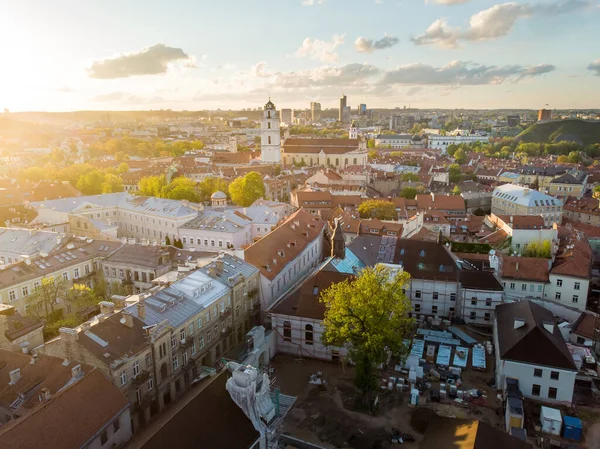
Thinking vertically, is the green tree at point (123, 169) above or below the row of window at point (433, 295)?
above

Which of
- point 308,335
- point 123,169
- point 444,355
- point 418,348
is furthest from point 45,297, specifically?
point 123,169

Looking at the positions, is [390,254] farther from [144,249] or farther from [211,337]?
[144,249]

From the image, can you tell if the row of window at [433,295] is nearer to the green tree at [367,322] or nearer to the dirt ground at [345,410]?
the dirt ground at [345,410]

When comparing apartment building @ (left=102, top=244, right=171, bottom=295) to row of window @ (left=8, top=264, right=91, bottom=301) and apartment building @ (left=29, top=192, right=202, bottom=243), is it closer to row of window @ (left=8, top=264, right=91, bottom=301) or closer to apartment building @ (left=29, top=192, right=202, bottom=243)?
row of window @ (left=8, top=264, right=91, bottom=301)

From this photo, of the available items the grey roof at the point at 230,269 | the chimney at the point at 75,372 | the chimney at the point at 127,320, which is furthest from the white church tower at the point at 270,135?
the chimney at the point at 75,372

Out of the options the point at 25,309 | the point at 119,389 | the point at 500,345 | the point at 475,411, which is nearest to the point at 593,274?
the point at 500,345
